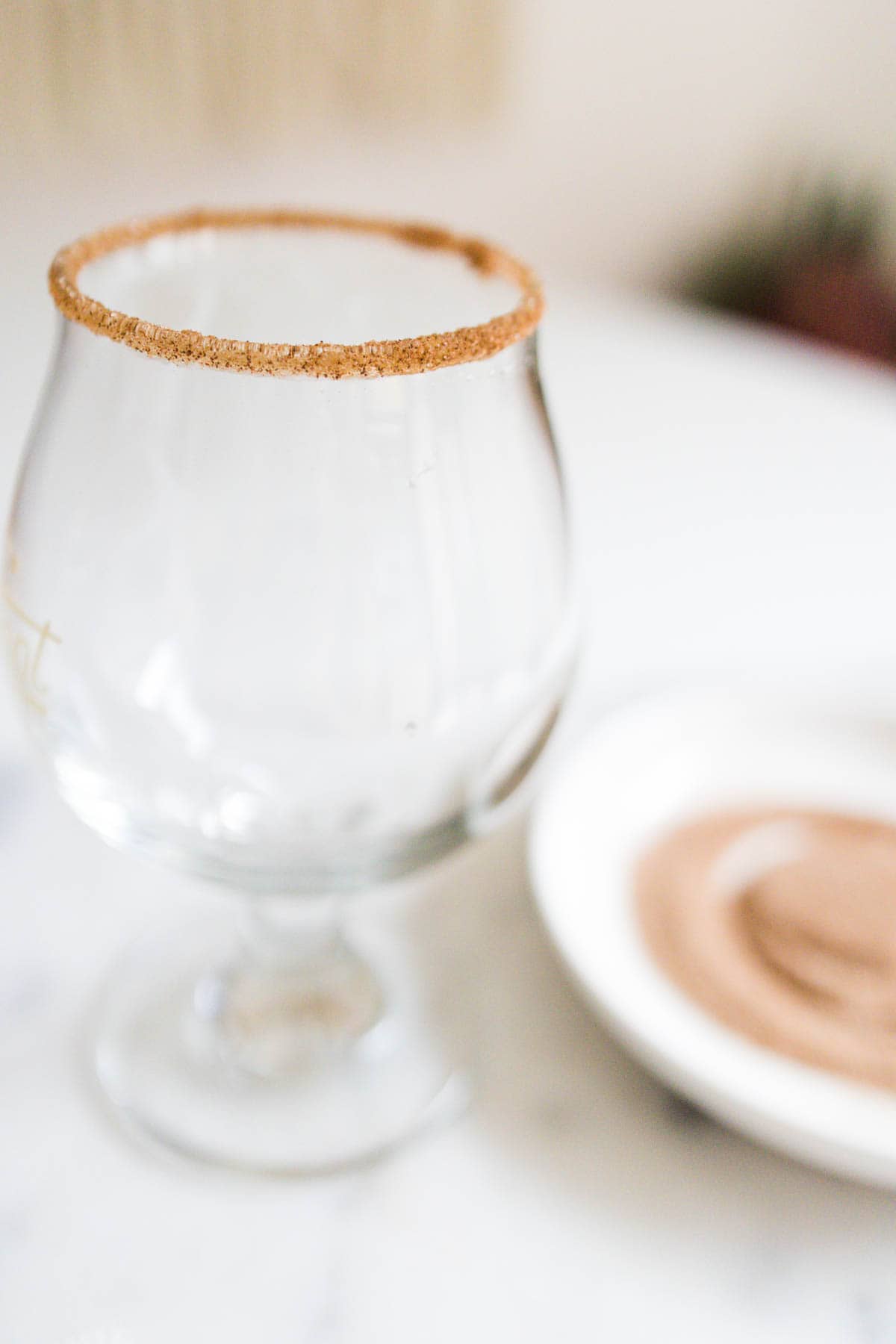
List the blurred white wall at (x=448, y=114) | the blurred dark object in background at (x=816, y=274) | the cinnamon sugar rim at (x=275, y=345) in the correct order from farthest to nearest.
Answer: the blurred dark object in background at (x=816, y=274)
the blurred white wall at (x=448, y=114)
the cinnamon sugar rim at (x=275, y=345)

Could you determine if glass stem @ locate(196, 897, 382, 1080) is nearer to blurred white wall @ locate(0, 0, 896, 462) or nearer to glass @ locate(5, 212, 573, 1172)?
glass @ locate(5, 212, 573, 1172)

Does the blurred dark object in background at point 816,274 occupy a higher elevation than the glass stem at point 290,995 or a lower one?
lower

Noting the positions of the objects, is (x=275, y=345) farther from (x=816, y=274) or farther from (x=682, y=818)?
(x=816, y=274)

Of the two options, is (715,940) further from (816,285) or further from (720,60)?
(720,60)

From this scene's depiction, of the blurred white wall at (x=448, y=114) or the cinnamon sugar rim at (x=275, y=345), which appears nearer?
the cinnamon sugar rim at (x=275, y=345)

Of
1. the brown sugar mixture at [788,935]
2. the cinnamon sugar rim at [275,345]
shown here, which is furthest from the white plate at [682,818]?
the cinnamon sugar rim at [275,345]

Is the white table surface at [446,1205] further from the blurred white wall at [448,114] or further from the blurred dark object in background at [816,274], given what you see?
the blurred dark object in background at [816,274]
